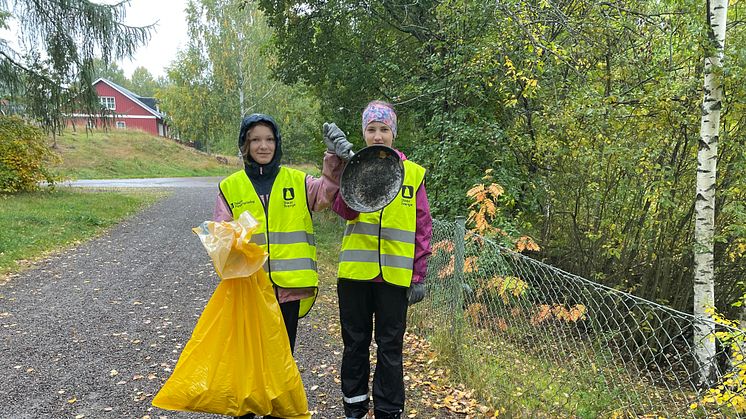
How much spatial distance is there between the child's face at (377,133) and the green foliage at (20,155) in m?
13.7

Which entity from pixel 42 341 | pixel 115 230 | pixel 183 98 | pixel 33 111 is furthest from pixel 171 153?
pixel 42 341

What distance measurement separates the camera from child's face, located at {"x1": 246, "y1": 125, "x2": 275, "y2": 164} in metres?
2.53

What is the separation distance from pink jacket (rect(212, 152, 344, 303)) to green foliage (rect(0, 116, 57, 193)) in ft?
43.9

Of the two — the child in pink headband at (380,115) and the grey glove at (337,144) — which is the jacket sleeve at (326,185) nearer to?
the grey glove at (337,144)

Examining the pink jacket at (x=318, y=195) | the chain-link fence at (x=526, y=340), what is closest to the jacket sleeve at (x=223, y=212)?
the pink jacket at (x=318, y=195)

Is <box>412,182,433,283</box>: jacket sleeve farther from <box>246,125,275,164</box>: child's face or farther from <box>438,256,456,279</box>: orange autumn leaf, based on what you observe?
<box>438,256,456,279</box>: orange autumn leaf

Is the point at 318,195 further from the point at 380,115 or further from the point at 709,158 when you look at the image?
the point at 709,158

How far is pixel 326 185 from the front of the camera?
251 centimetres

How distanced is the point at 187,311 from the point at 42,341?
4.43 ft

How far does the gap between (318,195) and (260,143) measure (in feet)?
1.34

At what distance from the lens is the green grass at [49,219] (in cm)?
765

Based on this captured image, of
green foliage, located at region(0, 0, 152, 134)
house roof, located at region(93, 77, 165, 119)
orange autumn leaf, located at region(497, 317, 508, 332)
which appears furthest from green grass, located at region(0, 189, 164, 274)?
house roof, located at region(93, 77, 165, 119)

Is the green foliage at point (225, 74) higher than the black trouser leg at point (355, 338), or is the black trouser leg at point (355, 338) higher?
the green foliage at point (225, 74)

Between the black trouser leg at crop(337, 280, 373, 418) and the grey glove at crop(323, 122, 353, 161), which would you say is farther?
the black trouser leg at crop(337, 280, 373, 418)
